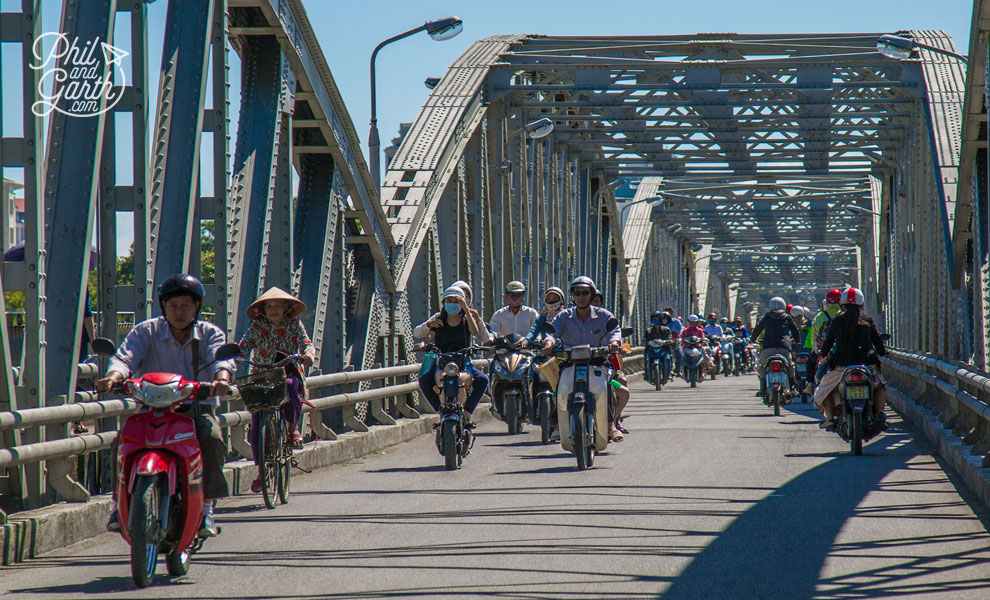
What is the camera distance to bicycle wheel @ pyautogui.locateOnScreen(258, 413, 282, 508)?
905 centimetres

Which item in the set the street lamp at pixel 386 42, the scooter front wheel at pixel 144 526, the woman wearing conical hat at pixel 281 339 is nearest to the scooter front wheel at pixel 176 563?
the scooter front wheel at pixel 144 526

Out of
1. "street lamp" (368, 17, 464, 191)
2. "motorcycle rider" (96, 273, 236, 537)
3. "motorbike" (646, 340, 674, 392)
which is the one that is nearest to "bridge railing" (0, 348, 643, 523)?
"motorcycle rider" (96, 273, 236, 537)

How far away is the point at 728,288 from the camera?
109312mm

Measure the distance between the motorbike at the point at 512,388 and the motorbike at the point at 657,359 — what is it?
460 inches

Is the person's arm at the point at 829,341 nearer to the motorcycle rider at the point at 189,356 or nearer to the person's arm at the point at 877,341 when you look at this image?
the person's arm at the point at 877,341

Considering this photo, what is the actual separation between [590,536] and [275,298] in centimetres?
308

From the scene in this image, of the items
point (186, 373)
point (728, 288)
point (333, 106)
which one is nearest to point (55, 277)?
point (186, 373)

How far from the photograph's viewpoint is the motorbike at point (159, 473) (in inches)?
241

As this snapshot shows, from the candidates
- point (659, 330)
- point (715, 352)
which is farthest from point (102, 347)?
point (715, 352)

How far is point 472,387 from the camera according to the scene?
1266 centimetres

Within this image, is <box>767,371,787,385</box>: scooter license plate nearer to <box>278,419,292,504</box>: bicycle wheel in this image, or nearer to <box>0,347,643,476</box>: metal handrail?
<box>0,347,643,476</box>: metal handrail

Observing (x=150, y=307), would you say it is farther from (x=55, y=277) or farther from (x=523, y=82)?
(x=523, y=82)

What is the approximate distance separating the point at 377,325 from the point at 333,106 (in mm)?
2864

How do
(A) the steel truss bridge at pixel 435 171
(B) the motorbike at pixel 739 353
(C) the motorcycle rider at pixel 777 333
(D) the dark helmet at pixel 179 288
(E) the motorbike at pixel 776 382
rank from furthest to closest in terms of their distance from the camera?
(B) the motorbike at pixel 739 353
(C) the motorcycle rider at pixel 777 333
(E) the motorbike at pixel 776 382
(A) the steel truss bridge at pixel 435 171
(D) the dark helmet at pixel 179 288
